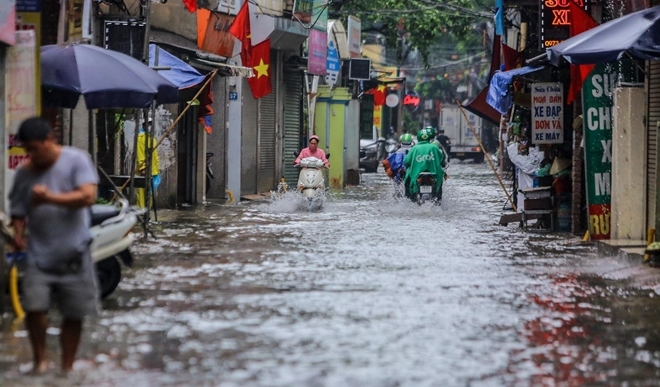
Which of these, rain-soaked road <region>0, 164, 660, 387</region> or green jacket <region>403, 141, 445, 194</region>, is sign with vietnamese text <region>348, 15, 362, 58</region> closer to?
green jacket <region>403, 141, 445, 194</region>

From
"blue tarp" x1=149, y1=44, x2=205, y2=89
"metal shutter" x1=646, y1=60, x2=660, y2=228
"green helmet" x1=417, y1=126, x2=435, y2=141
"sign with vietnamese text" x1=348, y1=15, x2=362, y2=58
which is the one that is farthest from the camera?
"sign with vietnamese text" x1=348, y1=15, x2=362, y2=58

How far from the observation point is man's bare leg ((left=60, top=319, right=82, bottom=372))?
23.9 feet

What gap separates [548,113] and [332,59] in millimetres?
17330

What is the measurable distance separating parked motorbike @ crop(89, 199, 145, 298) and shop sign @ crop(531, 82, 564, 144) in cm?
954

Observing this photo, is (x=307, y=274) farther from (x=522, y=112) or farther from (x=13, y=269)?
(x=522, y=112)

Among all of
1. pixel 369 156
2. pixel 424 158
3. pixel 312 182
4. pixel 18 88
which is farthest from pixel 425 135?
pixel 369 156

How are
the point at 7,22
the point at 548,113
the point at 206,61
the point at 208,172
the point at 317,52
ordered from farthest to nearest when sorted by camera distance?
the point at 317,52, the point at 208,172, the point at 206,61, the point at 548,113, the point at 7,22

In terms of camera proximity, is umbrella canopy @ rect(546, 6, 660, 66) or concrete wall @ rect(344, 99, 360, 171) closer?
umbrella canopy @ rect(546, 6, 660, 66)

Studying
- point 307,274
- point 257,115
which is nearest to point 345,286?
point 307,274

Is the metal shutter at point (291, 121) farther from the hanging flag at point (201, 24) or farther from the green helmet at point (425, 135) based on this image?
the green helmet at point (425, 135)

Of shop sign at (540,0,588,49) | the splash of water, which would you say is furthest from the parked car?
shop sign at (540,0,588,49)

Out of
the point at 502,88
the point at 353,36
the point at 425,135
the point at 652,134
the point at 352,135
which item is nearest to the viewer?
the point at 652,134

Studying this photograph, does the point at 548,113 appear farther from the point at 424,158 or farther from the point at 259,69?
the point at 259,69

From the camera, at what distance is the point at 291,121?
110 feet
